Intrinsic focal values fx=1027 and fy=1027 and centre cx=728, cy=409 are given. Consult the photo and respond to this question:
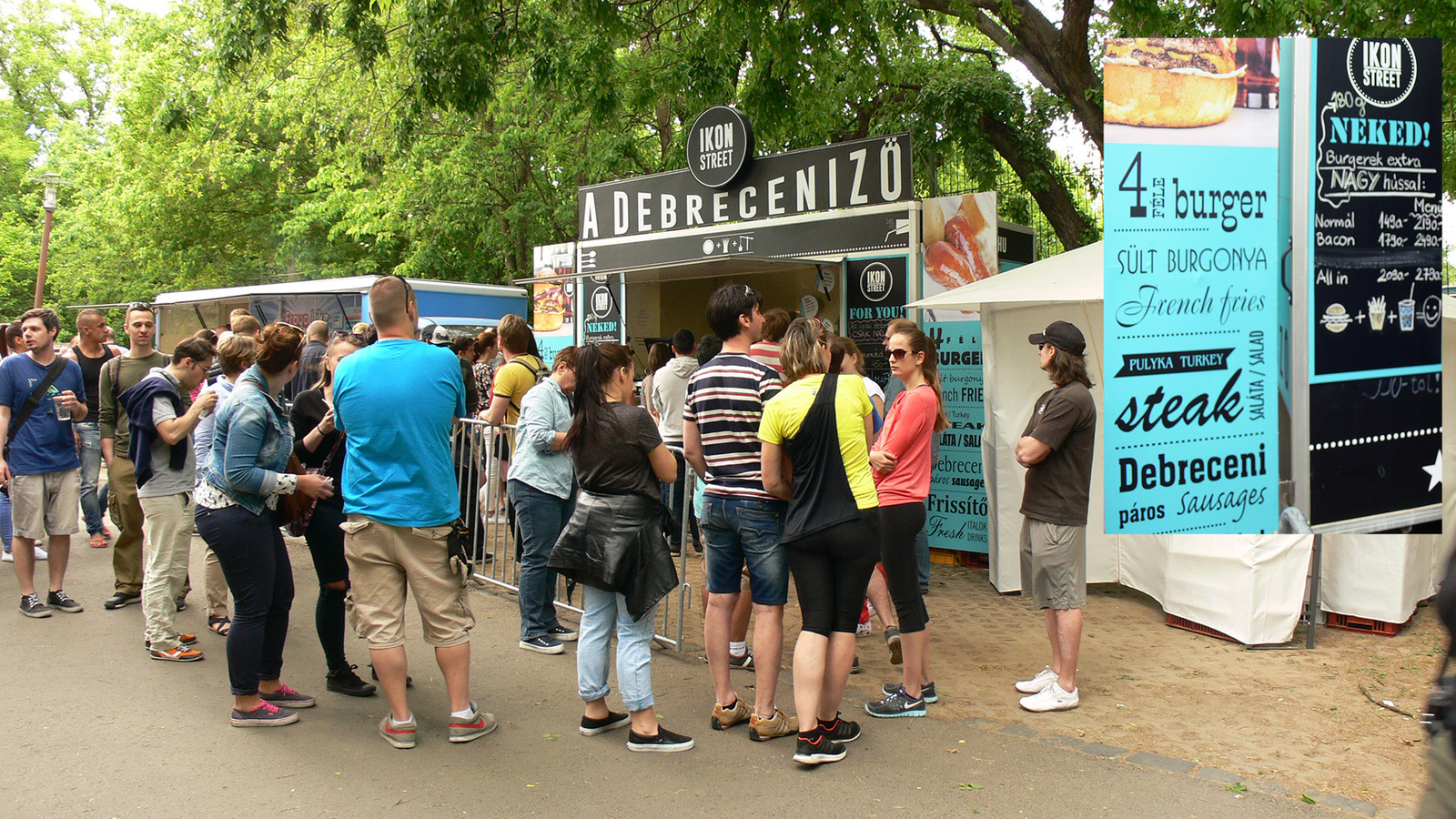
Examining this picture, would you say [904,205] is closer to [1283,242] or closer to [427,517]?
[1283,242]

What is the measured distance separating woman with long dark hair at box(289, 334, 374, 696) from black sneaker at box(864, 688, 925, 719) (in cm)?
248

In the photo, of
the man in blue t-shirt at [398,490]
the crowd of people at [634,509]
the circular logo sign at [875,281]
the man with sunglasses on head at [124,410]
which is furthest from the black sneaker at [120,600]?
the circular logo sign at [875,281]

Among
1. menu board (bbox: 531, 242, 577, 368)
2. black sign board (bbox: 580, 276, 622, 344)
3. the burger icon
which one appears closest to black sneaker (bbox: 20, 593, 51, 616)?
black sign board (bbox: 580, 276, 622, 344)

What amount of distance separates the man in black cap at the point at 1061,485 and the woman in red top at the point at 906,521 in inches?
18.3

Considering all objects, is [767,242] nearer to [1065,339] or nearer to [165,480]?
[1065,339]

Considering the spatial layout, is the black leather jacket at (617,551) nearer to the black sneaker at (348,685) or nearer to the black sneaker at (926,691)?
the black sneaker at (926,691)

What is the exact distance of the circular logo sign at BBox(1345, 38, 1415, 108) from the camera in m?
3.62

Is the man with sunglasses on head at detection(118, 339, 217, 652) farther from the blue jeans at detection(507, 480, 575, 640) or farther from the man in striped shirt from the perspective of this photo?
the man in striped shirt

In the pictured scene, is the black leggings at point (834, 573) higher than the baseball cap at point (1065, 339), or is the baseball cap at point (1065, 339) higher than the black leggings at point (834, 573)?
the baseball cap at point (1065, 339)

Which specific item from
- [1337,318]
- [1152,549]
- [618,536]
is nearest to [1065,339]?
[1337,318]

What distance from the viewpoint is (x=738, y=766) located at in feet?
14.0

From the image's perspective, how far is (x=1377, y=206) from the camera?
367cm

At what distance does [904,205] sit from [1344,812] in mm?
5523

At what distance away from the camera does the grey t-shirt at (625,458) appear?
171 inches
